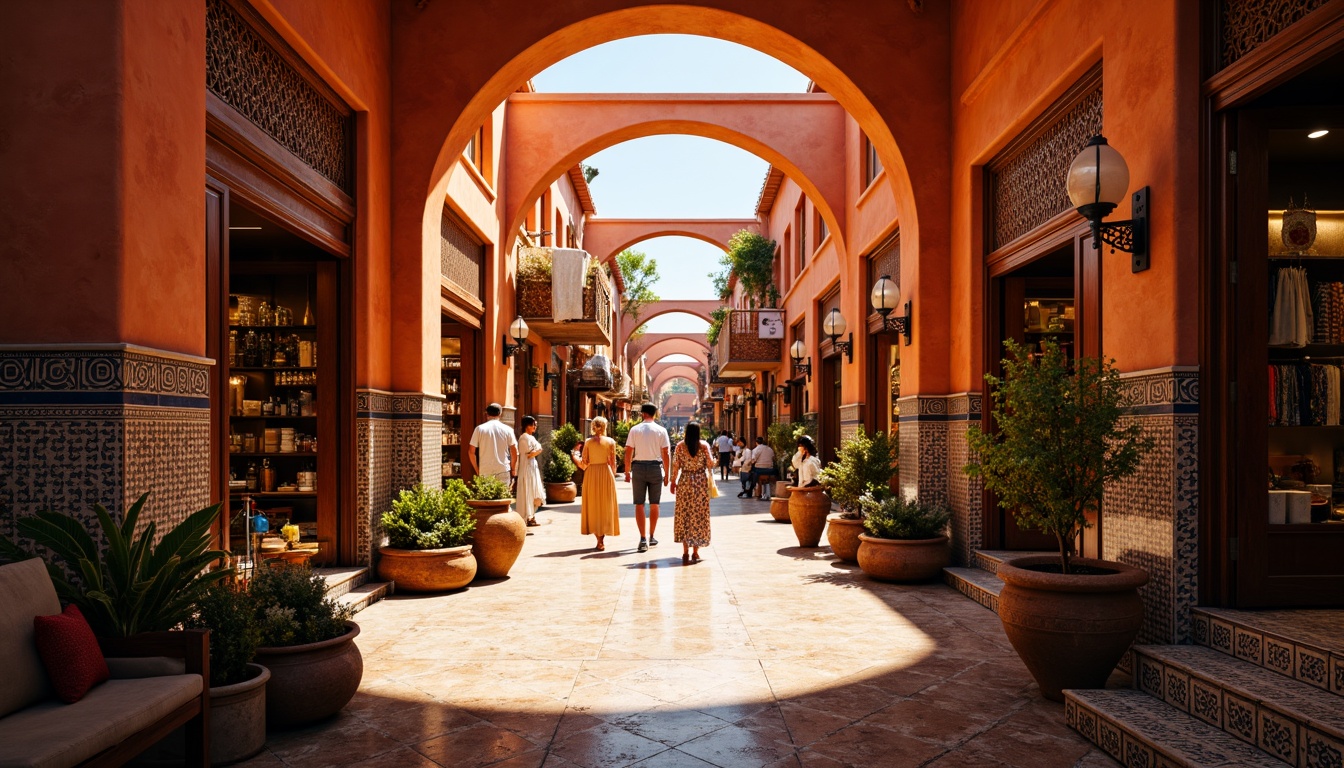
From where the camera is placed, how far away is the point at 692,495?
9445 mm

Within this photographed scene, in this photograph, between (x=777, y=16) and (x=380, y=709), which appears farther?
(x=777, y=16)

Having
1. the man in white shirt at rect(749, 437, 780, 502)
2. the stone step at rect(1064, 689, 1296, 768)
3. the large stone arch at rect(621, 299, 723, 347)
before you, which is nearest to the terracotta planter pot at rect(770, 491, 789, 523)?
the man in white shirt at rect(749, 437, 780, 502)

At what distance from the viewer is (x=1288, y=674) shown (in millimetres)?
3883

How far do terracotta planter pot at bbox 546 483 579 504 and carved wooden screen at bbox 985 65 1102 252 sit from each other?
392 inches

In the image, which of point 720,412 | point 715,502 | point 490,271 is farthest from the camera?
point 720,412

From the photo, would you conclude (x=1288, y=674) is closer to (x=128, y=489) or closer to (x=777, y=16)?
(x=128, y=489)

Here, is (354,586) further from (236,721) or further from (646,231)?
(646,231)

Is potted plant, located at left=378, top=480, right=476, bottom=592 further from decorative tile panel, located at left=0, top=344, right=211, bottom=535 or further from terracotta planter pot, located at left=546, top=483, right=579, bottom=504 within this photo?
terracotta planter pot, located at left=546, top=483, right=579, bottom=504

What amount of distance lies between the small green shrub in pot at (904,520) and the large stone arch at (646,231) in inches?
732

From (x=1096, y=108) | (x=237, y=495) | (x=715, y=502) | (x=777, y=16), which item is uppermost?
(x=777, y=16)

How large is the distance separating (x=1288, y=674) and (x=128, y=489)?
203 inches

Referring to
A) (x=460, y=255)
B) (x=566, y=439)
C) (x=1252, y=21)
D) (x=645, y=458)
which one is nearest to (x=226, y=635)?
(x=1252, y=21)

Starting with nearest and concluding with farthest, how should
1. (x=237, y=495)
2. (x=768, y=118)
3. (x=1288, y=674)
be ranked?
(x=1288, y=674)
(x=237, y=495)
(x=768, y=118)

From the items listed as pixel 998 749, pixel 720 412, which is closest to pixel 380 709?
pixel 998 749
